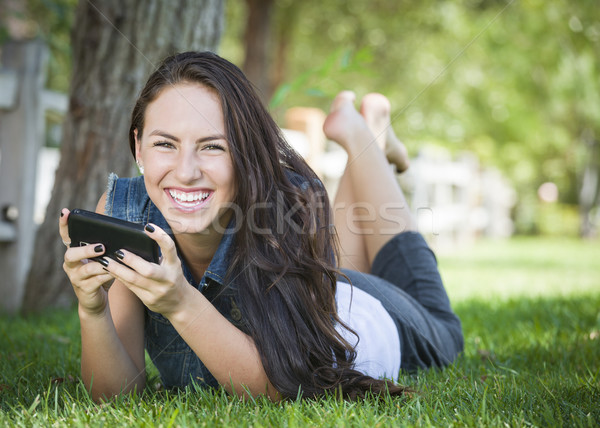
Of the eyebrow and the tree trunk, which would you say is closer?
the eyebrow

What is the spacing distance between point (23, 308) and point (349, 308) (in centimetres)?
220

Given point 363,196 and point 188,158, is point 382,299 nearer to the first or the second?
point 363,196

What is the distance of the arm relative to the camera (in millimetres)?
1552

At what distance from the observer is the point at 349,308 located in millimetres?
1987

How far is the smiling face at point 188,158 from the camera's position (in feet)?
5.47

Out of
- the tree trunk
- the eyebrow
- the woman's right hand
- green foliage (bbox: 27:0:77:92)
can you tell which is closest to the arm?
the woman's right hand

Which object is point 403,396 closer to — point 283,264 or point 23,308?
point 283,264

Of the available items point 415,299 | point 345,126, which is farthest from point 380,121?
point 415,299

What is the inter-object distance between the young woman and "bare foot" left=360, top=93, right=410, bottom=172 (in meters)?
1.01

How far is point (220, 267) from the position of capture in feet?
5.91

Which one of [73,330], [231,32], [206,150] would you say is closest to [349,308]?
[206,150]

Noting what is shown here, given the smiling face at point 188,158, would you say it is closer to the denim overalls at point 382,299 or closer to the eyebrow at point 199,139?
the eyebrow at point 199,139

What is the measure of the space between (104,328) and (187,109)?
0.64 meters

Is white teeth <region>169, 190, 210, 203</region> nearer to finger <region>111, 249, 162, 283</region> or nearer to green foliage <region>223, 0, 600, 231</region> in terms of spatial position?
finger <region>111, 249, 162, 283</region>
